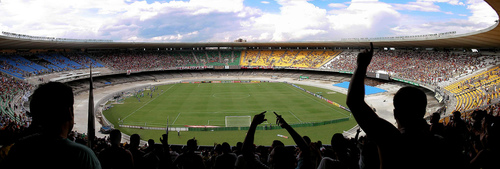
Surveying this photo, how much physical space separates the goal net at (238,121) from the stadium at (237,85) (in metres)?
0.11

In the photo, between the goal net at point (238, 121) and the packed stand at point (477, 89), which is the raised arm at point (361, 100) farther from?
the packed stand at point (477, 89)

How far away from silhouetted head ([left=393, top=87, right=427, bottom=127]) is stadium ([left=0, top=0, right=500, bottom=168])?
336 cm

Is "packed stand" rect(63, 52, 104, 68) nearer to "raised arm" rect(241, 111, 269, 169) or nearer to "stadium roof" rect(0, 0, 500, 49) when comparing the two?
"stadium roof" rect(0, 0, 500, 49)

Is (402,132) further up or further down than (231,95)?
further up

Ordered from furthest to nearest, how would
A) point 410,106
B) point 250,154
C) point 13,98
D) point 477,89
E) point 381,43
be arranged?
point 381,43 < point 477,89 < point 13,98 < point 250,154 < point 410,106

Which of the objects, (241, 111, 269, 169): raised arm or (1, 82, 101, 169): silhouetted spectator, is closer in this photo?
(1, 82, 101, 169): silhouetted spectator

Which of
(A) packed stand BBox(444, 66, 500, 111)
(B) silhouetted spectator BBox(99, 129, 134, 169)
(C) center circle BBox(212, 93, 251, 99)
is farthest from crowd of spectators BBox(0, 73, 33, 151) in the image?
(A) packed stand BBox(444, 66, 500, 111)

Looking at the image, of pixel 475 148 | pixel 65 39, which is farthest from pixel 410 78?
pixel 65 39

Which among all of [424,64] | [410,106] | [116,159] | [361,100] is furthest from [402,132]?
[424,64]

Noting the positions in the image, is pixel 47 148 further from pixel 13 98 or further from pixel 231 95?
pixel 231 95

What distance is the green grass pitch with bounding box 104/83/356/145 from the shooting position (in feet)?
83.6

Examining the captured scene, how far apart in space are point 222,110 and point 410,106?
33968mm

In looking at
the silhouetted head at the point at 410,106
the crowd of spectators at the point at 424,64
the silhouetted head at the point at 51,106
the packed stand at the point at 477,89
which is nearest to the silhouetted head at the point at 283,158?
the silhouetted head at the point at 410,106

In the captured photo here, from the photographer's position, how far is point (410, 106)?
94.6 inches
